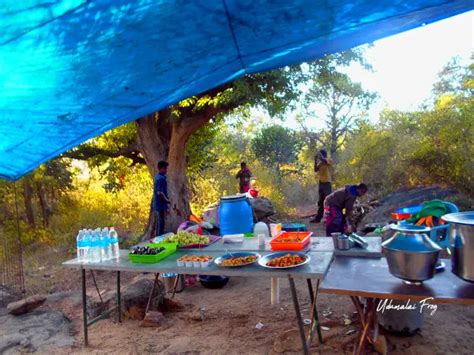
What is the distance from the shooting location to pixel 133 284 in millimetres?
4754

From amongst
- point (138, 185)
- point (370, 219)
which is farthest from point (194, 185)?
point (370, 219)

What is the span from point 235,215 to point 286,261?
2.20m

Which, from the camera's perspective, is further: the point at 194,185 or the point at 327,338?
the point at 194,185

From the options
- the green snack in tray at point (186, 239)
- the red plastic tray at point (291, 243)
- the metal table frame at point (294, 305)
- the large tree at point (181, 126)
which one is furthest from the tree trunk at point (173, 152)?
the red plastic tray at point (291, 243)

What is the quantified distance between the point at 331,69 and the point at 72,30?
670 centimetres

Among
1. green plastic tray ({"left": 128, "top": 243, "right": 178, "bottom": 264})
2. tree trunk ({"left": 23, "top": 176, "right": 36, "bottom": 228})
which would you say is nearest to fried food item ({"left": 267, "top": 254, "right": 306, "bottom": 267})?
green plastic tray ({"left": 128, "top": 243, "right": 178, "bottom": 264})

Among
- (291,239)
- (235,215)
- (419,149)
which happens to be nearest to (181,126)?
(235,215)

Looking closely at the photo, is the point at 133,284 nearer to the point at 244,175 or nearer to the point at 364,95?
the point at 244,175

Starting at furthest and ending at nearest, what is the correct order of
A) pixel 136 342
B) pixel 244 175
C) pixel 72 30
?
1. pixel 244 175
2. pixel 136 342
3. pixel 72 30

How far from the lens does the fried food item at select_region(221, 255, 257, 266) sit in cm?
307

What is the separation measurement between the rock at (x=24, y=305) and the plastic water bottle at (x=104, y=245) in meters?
1.92

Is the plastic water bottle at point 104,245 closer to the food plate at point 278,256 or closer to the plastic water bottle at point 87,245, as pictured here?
the plastic water bottle at point 87,245

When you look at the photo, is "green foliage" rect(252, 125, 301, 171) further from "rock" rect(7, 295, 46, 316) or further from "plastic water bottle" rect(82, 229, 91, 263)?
"plastic water bottle" rect(82, 229, 91, 263)

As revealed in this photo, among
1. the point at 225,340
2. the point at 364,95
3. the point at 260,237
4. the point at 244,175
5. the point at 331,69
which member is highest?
the point at 364,95
